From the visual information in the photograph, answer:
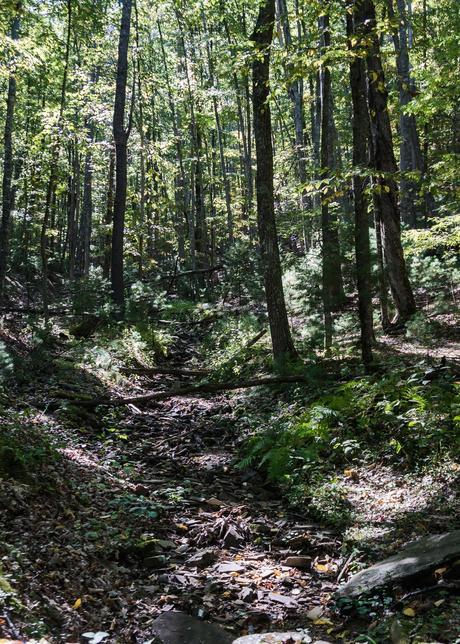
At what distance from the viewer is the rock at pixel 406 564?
12.8 feet

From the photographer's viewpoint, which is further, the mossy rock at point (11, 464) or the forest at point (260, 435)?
the mossy rock at point (11, 464)

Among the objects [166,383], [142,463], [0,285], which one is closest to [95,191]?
[0,285]

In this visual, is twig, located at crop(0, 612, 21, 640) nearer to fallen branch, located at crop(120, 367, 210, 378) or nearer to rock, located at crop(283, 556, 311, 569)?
rock, located at crop(283, 556, 311, 569)

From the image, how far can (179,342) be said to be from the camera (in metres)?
15.9

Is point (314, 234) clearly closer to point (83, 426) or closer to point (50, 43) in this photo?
point (50, 43)

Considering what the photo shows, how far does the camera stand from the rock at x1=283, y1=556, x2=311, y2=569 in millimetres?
4852

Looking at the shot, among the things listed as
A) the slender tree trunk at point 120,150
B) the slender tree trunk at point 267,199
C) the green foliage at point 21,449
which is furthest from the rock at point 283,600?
the slender tree trunk at point 120,150

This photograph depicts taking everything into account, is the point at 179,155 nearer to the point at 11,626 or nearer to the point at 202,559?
the point at 202,559

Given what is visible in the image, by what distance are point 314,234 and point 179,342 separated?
821cm

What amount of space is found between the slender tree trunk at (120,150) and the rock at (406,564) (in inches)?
498

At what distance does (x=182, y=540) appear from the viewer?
532cm

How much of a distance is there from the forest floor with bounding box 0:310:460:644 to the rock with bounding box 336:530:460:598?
15cm

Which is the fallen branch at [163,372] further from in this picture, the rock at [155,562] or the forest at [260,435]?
the rock at [155,562]

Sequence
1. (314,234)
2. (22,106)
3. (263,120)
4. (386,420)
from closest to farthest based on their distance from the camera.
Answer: (386,420) → (263,120) → (314,234) → (22,106)
